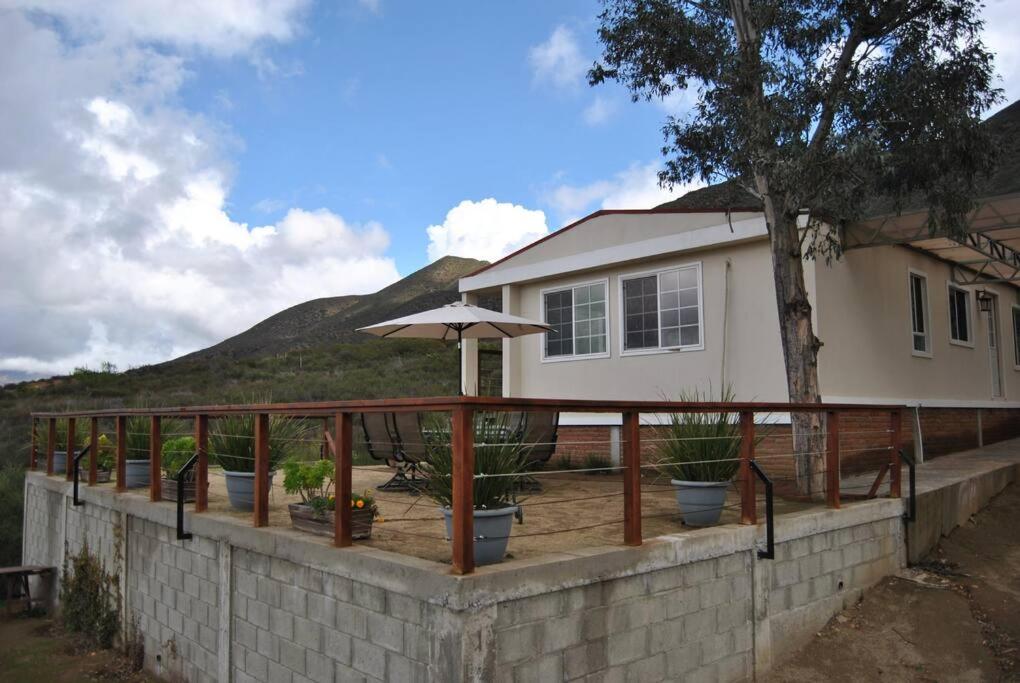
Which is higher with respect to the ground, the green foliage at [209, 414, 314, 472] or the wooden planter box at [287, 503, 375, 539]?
the green foliage at [209, 414, 314, 472]

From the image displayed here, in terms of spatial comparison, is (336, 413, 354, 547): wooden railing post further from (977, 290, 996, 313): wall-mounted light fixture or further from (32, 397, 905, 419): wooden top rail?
(977, 290, 996, 313): wall-mounted light fixture

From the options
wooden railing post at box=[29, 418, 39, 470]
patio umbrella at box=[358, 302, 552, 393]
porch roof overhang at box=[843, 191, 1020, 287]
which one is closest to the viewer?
patio umbrella at box=[358, 302, 552, 393]

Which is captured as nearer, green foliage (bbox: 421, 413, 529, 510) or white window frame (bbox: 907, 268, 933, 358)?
green foliage (bbox: 421, 413, 529, 510)

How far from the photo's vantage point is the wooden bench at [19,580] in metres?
8.91

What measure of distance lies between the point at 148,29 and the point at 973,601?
1155 centimetres

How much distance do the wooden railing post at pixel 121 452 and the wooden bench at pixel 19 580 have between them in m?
2.45

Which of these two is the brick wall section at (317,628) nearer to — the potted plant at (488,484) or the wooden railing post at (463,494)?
the wooden railing post at (463,494)

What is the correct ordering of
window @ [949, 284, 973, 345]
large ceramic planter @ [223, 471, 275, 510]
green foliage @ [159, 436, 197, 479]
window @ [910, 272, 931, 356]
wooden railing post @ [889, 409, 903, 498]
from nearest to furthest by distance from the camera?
large ceramic planter @ [223, 471, 275, 510], wooden railing post @ [889, 409, 903, 498], green foliage @ [159, 436, 197, 479], window @ [910, 272, 931, 356], window @ [949, 284, 973, 345]

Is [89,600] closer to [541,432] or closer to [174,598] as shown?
[174,598]

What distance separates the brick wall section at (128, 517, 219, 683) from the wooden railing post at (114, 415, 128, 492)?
629mm

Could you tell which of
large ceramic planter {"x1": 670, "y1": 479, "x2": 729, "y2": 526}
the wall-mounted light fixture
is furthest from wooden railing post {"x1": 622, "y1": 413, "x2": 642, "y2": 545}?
the wall-mounted light fixture

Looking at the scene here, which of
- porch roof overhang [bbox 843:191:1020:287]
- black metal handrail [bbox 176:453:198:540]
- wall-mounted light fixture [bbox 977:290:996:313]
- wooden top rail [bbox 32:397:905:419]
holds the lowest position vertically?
black metal handrail [bbox 176:453:198:540]

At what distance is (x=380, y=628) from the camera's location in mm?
3861

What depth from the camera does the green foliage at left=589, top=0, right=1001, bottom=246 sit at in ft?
23.4
